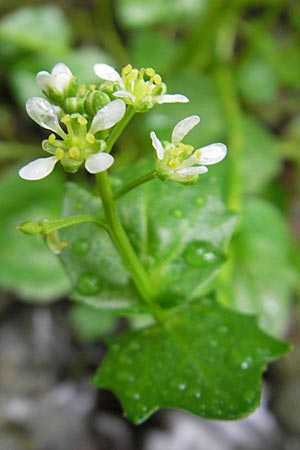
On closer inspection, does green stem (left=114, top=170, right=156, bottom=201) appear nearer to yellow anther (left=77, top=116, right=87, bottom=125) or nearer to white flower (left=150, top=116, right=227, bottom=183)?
white flower (left=150, top=116, right=227, bottom=183)

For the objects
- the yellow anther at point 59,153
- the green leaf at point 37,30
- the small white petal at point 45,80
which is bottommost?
the green leaf at point 37,30

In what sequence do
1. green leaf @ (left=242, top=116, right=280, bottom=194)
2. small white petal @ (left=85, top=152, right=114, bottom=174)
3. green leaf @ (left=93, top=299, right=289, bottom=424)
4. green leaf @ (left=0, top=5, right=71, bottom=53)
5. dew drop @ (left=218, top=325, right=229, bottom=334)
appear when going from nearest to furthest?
1. small white petal @ (left=85, top=152, right=114, bottom=174)
2. green leaf @ (left=93, top=299, right=289, bottom=424)
3. dew drop @ (left=218, top=325, right=229, bottom=334)
4. green leaf @ (left=242, top=116, right=280, bottom=194)
5. green leaf @ (left=0, top=5, right=71, bottom=53)

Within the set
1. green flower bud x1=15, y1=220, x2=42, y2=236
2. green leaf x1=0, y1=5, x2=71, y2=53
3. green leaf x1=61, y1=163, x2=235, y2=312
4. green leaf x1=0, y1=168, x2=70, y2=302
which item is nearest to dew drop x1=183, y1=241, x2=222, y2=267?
green leaf x1=61, y1=163, x2=235, y2=312

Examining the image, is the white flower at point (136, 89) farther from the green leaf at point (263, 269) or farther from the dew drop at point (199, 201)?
the green leaf at point (263, 269)

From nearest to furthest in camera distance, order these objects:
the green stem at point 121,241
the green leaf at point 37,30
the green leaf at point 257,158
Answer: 1. the green stem at point 121,241
2. the green leaf at point 257,158
3. the green leaf at point 37,30

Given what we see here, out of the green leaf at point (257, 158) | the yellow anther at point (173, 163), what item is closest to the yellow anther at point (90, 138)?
the yellow anther at point (173, 163)

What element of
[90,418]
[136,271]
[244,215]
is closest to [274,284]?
[244,215]

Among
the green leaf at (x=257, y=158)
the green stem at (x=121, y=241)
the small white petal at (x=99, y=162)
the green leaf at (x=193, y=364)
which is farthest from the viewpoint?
the green leaf at (x=257, y=158)
